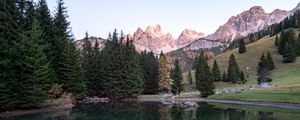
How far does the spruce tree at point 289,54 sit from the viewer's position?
15062 centimetres

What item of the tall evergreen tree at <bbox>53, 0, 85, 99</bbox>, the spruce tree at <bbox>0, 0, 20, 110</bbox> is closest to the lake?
the spruce tree at <bbox>0, 0, 20, 110</bbox>

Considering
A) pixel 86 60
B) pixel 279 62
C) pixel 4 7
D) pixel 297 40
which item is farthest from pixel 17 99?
pixel 297 40

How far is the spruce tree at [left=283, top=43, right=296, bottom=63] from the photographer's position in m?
151

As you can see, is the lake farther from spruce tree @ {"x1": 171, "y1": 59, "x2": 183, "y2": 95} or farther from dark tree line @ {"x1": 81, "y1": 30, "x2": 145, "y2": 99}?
spruce tree @ {"x1": 171, "y1": 59, "x2": 183, "y2": 95}

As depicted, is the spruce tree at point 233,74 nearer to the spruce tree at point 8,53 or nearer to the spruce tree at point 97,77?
the spruce tree at point 97,77

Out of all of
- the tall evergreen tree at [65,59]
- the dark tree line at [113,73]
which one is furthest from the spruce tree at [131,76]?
the tall evergreen tree at [65,59]

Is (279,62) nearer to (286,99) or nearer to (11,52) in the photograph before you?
(286,99)

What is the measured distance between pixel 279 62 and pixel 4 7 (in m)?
129

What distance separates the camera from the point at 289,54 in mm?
150875

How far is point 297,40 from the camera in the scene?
160 metres

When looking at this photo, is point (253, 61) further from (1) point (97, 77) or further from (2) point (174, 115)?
(2) point (174, 115)

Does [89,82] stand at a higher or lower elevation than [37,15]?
lower

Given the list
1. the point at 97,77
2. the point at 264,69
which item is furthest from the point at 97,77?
the point at 264,69

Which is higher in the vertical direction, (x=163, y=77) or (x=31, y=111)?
(x=163, y=77)
